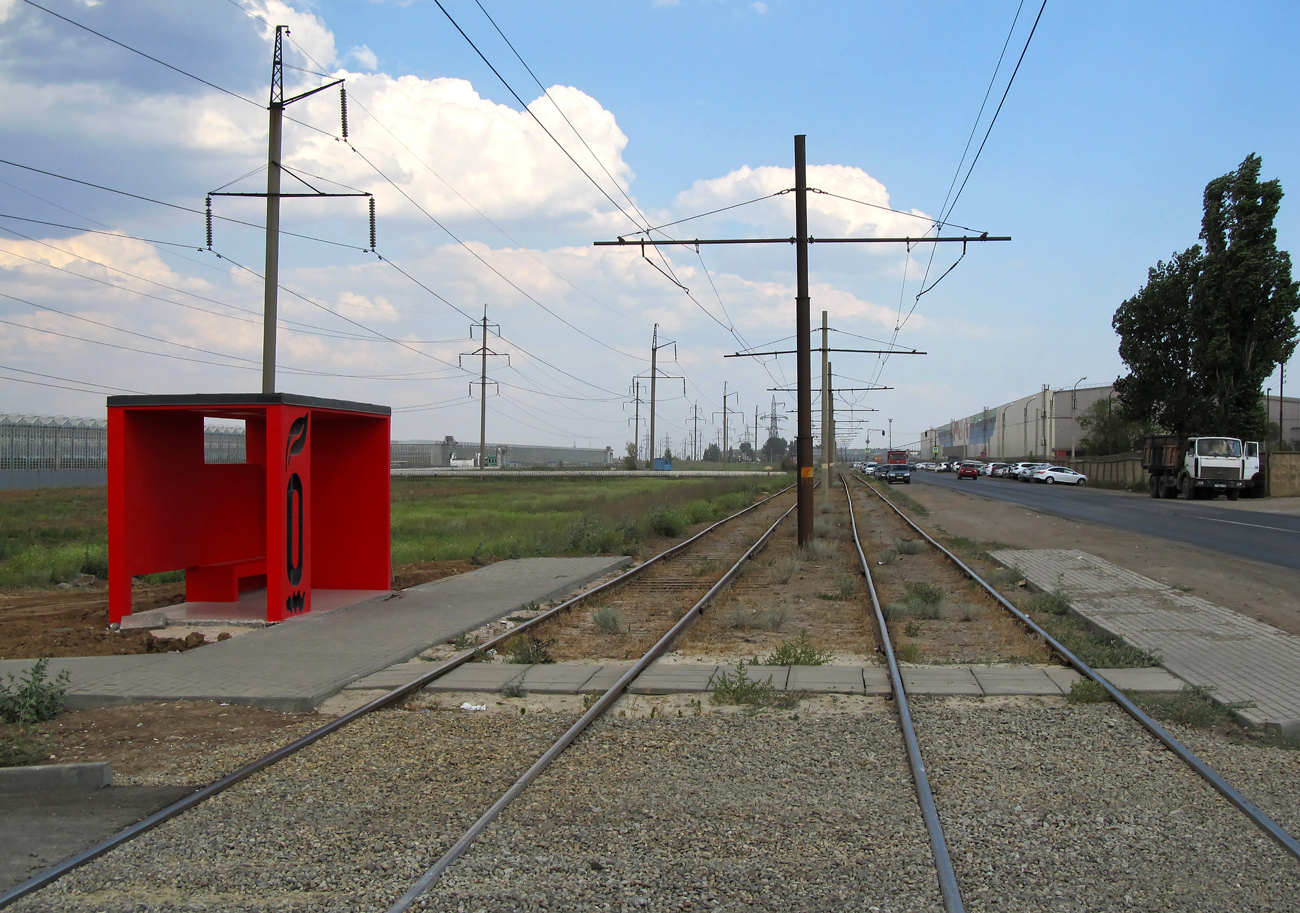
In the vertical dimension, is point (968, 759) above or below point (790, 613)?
above

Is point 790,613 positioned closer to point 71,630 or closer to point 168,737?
point 168,737

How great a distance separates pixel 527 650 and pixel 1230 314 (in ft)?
179

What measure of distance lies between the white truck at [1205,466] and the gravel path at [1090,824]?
138ft

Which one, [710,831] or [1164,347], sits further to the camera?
[1164,347]

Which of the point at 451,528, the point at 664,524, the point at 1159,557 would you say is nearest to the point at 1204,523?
the point at 1159,557

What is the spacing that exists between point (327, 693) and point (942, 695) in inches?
199

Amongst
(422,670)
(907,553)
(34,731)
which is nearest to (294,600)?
(422,670)

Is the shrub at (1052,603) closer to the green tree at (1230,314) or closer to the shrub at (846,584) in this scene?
the shrub at (846,584)

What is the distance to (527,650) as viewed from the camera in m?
9.72

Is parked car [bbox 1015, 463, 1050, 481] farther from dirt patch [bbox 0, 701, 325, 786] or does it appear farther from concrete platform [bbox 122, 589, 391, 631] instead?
dirt patch [bbox 0, 701, 325, 786]

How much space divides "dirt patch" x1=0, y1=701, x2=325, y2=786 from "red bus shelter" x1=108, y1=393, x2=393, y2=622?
13.4ft

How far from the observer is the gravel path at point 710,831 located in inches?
171

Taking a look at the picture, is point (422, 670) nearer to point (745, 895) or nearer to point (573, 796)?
point (573, 796)

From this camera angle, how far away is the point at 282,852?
4875 mm
